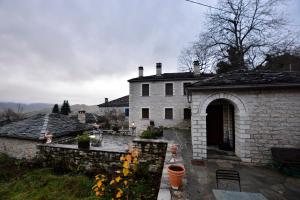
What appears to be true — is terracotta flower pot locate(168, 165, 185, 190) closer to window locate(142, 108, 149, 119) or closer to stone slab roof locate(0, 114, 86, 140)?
stone slab roof locate(0, 114, 86, 140)

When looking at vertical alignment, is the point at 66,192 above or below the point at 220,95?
below

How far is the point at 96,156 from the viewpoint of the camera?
7.23 metres

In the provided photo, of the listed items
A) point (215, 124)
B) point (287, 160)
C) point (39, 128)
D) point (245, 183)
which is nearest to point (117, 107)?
Result: point (39, 128)

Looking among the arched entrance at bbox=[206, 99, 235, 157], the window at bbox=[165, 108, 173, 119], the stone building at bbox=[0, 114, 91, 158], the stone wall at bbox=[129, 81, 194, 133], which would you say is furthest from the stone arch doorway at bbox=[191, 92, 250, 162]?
the window at bbox=[165, 108, 173, 119]

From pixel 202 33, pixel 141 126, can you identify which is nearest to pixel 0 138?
pixel 141 126

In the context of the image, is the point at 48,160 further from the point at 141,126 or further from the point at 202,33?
the point at 202,33

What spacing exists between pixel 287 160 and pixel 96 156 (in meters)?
7.94

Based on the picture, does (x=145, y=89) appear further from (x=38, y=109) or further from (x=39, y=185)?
(x=38, y=109)

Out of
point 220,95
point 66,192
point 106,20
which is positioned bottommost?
point 66,192

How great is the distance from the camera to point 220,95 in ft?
19.5

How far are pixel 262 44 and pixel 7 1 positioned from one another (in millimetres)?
19590

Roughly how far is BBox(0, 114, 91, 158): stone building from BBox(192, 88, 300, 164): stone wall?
9064 millimetres

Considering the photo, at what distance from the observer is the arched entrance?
7.17m

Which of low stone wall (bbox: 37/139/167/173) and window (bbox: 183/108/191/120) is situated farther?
window (bbox: 183/108/191/120)
